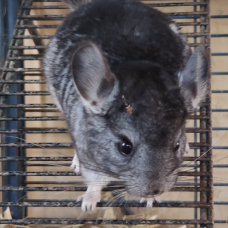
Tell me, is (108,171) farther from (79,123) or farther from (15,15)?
(15,15)

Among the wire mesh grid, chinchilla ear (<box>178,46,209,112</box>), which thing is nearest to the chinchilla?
chinchilla ear (<box>178,46,209,112</box>)

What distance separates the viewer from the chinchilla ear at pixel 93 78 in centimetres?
92

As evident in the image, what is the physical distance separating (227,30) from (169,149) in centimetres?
171

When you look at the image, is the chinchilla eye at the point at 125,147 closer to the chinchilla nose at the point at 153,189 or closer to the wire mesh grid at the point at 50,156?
the chinchilla nose at the point at 153,189

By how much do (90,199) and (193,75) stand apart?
2.06 feet

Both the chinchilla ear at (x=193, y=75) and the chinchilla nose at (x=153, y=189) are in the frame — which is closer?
the chinchilla nose at (x=153, y=189)

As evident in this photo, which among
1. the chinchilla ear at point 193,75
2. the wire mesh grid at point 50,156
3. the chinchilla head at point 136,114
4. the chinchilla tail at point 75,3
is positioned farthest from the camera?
the chinchilla tail at point 75,3

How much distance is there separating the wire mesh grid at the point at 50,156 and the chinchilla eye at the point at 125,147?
31 centimetres

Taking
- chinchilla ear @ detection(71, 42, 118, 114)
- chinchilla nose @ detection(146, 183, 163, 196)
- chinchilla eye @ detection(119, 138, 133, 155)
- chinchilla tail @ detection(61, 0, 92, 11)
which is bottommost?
chinchilla nose @ detection(146, 183, 163, 196)

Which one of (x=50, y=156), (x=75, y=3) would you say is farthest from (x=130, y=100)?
(x=50, y=156)

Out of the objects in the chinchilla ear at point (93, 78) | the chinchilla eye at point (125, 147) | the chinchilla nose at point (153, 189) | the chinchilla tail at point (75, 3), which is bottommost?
the chinchilla nose at point (153, 189)

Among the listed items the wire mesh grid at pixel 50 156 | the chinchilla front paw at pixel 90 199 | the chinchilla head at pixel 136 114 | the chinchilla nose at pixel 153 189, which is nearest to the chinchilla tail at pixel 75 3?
the wire mesh grid at pixel 50 156

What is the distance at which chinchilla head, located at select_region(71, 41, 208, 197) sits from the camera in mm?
903

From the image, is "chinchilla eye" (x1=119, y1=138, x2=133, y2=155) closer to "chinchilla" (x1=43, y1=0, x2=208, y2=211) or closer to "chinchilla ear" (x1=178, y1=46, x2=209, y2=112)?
"chinchilla" (x1=43, y1=0, x2=208, y2=211)
